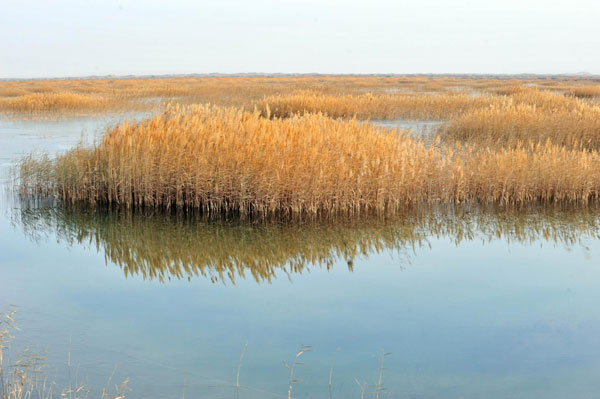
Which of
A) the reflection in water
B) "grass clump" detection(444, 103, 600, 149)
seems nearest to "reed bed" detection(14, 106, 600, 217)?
the reflection in water

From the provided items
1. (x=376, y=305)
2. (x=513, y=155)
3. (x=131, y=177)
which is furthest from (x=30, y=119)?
(x=376, y=305)


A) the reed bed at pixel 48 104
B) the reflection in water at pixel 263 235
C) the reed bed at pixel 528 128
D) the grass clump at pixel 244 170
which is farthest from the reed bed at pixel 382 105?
the reflection in water at pixel 263 235

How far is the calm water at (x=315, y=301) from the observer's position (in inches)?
170

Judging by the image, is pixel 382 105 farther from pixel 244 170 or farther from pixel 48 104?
pixel 244 170

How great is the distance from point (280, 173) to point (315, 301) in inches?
135

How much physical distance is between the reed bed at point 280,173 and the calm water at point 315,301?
0.57 m

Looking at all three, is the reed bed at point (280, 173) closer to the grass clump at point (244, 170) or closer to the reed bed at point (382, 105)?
the grass clump at point (244, 170)

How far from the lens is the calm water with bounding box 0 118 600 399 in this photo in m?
4.32

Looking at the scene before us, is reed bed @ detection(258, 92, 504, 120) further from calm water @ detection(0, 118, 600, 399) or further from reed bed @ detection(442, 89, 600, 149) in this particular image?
calm water @ detection(0, 118, 600, 399)

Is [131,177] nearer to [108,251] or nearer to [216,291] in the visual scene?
[108,251]

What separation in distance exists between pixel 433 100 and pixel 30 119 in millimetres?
15439

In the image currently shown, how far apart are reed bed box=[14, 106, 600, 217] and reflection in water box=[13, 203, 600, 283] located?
446 mm

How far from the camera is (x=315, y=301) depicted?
228 inches

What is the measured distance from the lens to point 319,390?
4102mm
